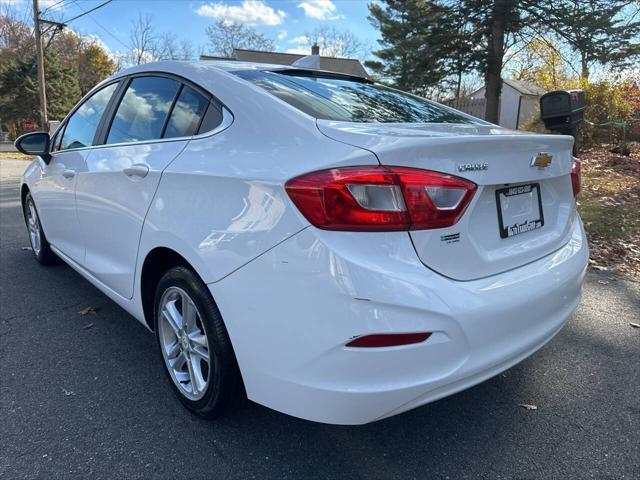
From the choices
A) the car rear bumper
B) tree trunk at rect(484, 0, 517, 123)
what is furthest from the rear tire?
tree trunk at rect(484, 0, 517, 123)

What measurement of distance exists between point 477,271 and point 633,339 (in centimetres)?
220

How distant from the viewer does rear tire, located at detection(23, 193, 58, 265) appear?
14.3 feet

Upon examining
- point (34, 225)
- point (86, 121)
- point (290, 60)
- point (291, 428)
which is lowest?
point (291, 428)

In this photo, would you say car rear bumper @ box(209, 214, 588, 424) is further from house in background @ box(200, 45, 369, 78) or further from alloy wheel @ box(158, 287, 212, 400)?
house in background @ box(200, 45, 369, 78)

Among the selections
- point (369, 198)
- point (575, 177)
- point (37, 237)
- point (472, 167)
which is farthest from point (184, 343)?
point (37, 237)

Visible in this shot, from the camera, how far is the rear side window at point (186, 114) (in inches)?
90.7

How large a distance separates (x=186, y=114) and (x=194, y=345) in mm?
1129

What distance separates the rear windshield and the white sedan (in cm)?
2

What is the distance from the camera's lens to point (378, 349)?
1578mm

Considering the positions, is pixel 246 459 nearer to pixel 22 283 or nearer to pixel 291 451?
pixel 291 451

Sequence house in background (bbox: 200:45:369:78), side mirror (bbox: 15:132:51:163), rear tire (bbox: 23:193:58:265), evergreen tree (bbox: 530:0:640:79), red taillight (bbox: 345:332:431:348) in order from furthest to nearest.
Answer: house in background (bbox: 200:45:369:78)
evergreen tree (bbox: 530:0:640:79)
rear tire (bbox: 23:193:58:265)
side mirror (bbox: 15:132:51:163)
red taillight (bbox: 345:332:431:348)

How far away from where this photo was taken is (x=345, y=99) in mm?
2393

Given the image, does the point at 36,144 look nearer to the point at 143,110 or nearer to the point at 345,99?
the point at 143,110

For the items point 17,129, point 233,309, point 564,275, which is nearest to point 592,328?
point 564,275
